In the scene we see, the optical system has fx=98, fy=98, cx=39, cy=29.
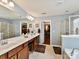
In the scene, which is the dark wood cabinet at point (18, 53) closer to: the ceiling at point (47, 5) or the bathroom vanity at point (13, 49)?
the bathroom vanity at point (13, 49)

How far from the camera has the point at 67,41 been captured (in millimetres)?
3568

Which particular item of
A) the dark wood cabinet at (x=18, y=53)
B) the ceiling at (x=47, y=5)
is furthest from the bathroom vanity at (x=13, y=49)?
the ceiling at (x=47, y=5)

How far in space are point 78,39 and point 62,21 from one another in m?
3.63

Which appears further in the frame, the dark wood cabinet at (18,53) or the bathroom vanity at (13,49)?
the dark wood cabinet at (18,53)

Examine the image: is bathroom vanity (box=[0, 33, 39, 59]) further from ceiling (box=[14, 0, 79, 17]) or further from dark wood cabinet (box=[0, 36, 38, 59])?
ceiling (box=[14, 0, 79, 17])

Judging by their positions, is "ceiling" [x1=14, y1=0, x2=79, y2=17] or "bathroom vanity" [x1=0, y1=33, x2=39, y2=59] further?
"ceiling" [x1=14, y1=0, x2=79, y2=17]

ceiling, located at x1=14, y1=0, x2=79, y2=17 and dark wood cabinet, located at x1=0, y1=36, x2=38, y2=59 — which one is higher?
ceiling, located at x1=14, y1=0, x2=79, y2=17

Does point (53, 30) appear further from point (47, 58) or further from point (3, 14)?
point (3, 14)

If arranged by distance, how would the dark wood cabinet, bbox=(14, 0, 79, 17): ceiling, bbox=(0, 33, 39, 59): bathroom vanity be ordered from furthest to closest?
bbox=(14, 0, 79, 17): ceiling < the dark wood cabinet < bbox=(0, 33, 39, 59): bathroom vanity

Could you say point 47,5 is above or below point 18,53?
above

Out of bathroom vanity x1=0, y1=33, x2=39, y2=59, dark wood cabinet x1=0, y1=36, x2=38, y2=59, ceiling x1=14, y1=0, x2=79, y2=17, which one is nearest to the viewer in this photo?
bathroom vanity x1=0, y1=33, x2=39, y2=59

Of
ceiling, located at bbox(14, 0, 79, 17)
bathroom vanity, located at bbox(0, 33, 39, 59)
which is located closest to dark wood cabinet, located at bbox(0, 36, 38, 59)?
bathroom vanity, located at bbox(0, 33, 39, 59)

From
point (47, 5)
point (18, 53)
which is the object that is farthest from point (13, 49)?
point (47, 5)

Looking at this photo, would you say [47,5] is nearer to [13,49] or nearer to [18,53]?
[18,53]
